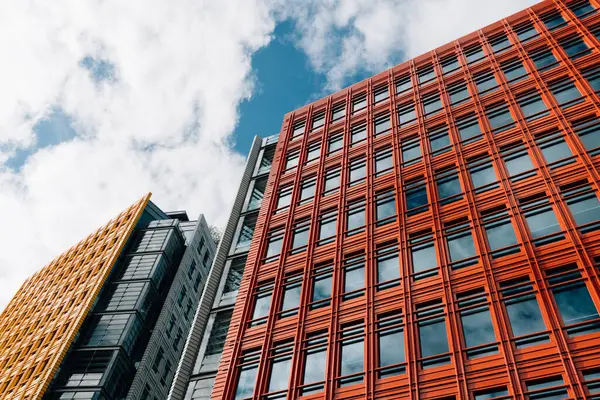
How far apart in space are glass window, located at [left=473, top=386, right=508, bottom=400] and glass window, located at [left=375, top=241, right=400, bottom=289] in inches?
279

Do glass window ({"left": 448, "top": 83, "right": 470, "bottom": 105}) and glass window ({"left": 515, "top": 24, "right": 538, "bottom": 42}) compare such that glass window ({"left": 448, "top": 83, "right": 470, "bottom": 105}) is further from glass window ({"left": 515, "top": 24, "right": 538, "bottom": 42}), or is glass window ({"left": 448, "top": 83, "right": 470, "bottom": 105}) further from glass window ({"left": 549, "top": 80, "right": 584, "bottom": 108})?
glass window ({"left": 549, "top": 80, "right": 584, "bottom": 108})

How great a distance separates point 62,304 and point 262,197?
1196 inches

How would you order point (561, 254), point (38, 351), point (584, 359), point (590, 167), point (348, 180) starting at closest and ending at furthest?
point (584, 359) → point (561, 254) → point (590, 167) → point (348, 180) → point (38, 351)

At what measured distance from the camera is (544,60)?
3288 centimetres

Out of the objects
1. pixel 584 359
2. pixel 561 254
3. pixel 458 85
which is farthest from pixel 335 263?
pixel 458 85

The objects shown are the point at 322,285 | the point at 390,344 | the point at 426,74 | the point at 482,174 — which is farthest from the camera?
the point at 426,74

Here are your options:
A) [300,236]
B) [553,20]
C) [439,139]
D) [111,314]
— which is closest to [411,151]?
[439,139]

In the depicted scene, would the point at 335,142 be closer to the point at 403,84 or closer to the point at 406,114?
the point at 406,114

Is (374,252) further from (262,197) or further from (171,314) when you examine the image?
(171,314)

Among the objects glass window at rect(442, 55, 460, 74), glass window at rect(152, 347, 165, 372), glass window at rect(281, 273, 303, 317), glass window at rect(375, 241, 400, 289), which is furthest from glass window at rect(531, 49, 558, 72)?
glass window at rect(152, 347, 165, 372)

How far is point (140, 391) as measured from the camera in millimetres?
48219

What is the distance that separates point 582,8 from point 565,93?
9334 mm

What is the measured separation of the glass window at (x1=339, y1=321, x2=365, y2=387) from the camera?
22138 millimetres

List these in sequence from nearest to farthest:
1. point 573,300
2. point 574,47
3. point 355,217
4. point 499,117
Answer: point 573,300, point 355,217, point 499,117, point 574,47
